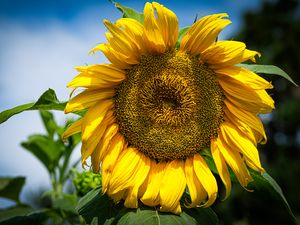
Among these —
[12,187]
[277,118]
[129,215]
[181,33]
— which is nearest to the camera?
[129,215]

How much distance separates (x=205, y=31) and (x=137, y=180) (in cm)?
46

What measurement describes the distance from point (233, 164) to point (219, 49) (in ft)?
1.06

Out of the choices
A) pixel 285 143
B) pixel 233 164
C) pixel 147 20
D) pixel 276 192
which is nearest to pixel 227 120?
pixel 233 164

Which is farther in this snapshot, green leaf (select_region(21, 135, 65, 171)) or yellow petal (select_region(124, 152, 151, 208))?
green leaf (select_region(21, 135, 65, 171))

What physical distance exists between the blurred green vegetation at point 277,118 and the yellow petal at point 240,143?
1034 centimetres

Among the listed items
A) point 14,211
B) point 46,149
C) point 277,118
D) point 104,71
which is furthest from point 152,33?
point 277,118

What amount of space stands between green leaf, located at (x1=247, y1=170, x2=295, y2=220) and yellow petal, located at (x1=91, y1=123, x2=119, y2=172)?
418mm

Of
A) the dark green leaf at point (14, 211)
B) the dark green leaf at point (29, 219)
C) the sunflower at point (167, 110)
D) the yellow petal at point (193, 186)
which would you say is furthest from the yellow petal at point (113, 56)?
the dark green leaf at point (14, 211)

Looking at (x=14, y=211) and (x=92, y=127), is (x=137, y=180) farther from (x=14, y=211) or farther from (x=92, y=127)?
(x=14, y=211)

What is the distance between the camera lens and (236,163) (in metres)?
1.54

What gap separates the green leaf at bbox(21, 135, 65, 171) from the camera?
2.51 m

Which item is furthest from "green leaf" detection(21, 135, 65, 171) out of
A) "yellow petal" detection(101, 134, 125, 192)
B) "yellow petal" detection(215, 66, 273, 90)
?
"yellow petal" detection(215, 66, 273, 90)

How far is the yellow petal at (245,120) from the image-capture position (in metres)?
1.54

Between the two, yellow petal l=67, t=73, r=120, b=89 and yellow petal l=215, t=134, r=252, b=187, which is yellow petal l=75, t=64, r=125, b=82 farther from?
yellow petal l=215, t=134, r=252, b=187
